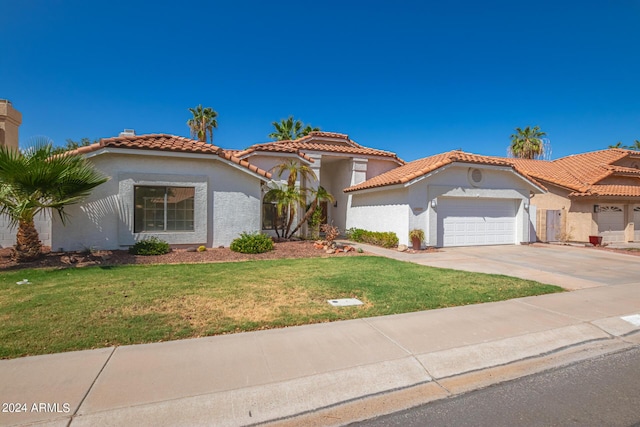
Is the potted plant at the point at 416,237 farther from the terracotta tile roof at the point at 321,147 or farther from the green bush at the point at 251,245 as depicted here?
the terracotta tile roof at the point at 321,147

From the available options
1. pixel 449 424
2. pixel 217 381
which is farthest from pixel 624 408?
pixel 217 381

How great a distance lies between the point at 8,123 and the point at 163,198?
9.28 m

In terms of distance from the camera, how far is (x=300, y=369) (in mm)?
3760

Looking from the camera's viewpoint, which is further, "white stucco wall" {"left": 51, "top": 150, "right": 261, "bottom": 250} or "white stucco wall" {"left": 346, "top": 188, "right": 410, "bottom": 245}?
"white stucco wall" {"left": 346, "top": 188, "right": 410, "bottom": 245}

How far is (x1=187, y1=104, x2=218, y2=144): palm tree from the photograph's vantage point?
35188mm

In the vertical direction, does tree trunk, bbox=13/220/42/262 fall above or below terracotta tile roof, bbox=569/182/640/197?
→ below

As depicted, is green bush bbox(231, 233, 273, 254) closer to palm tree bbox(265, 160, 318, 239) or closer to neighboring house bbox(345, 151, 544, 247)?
palm tree bbox(265, 160, 318, 239)

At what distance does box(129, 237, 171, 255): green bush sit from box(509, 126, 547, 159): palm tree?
34688mm

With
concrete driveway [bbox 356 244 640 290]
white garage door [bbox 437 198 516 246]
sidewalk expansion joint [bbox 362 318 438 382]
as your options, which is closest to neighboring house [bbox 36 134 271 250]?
concrete driveway [bbox 356 244 640 290]

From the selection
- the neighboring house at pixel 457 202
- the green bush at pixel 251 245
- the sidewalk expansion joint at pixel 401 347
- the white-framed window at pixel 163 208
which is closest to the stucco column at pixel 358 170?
the neighboring house at pixel 457 202

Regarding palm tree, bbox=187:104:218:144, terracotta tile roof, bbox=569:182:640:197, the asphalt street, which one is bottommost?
the asphalt street

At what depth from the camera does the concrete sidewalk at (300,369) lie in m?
3.05

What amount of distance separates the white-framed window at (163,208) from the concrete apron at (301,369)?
866 cm

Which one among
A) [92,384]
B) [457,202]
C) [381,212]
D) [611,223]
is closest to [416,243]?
[381,212]
